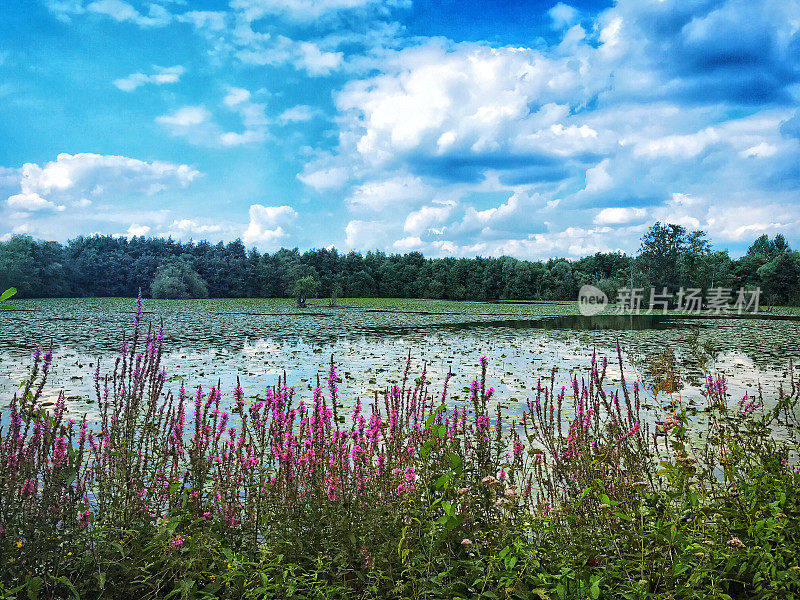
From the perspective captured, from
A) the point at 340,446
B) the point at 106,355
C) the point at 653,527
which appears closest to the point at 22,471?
the point at 340,446

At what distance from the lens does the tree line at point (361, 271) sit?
6019cm

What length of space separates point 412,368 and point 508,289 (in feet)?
243

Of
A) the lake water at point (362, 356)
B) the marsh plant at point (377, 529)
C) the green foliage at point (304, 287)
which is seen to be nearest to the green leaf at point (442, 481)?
the marsh plant at point (377, 529)

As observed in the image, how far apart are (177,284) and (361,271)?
30.9 m

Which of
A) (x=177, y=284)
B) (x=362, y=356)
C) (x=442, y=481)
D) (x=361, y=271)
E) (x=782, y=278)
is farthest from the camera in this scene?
(x=361, y=271)

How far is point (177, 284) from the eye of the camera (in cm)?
5975

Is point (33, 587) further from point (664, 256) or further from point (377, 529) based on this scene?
point (664, 256)

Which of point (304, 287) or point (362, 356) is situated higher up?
point (304, 287)

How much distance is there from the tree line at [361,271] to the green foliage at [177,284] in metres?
0.13

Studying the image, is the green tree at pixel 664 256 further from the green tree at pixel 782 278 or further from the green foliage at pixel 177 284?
the green foliage at pixel 177 284

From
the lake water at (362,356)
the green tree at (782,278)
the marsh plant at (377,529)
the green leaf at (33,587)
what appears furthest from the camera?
the green tree at (782,278)

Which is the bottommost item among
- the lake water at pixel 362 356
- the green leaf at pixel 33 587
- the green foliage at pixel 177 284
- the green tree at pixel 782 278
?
the lake water at pixel 362 356

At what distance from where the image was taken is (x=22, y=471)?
2.68 meters

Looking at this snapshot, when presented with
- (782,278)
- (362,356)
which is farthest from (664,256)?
(362,356)
